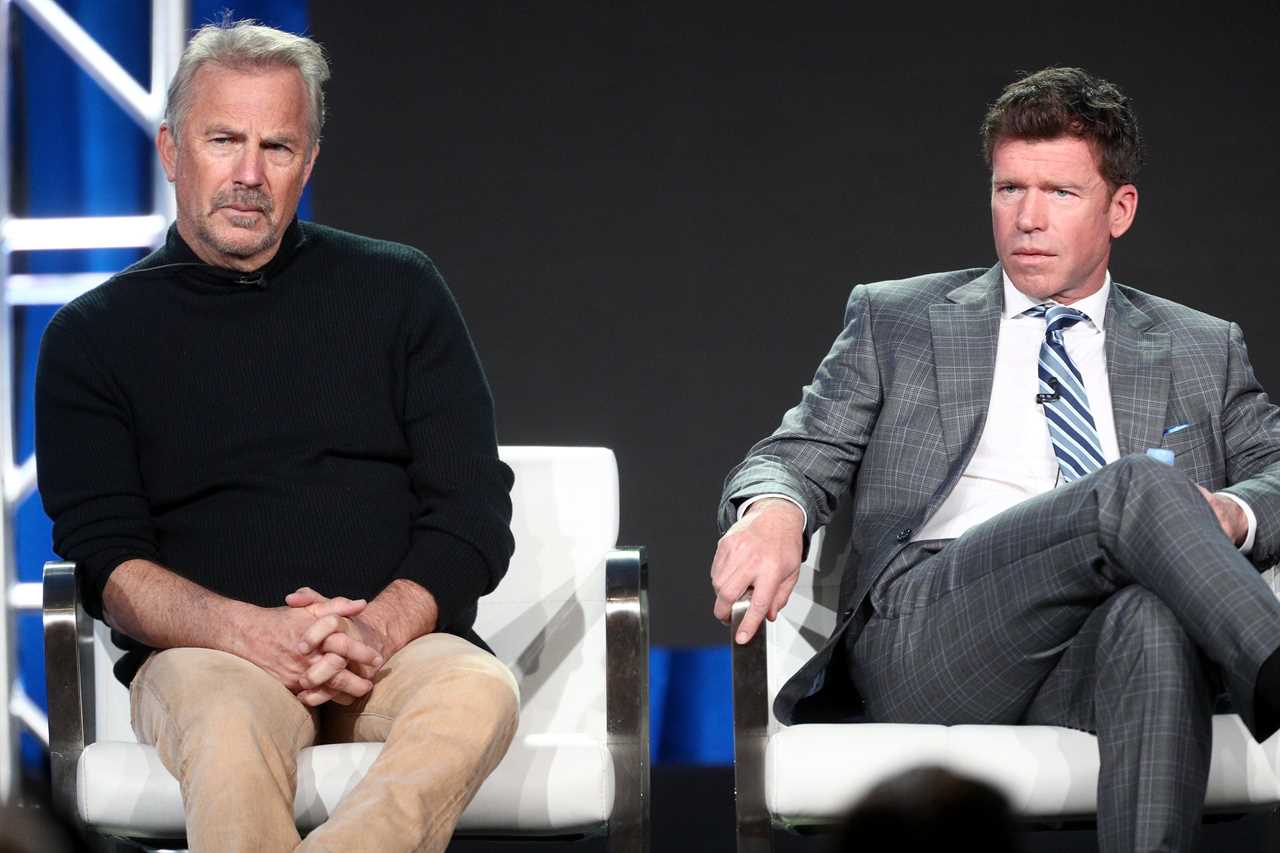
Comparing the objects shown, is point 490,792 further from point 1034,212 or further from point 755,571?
point 1034,212

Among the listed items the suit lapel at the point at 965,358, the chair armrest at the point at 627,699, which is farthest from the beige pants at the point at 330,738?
the suit lapel at the point at 965,358

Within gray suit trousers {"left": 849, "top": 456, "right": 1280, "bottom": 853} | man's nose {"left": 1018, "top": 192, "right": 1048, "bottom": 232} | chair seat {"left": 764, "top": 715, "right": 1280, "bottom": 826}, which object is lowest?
chair seat {"left": 764, "top": 715, "right": 1280, "bottom": 826}

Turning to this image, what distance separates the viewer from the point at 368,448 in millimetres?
2533

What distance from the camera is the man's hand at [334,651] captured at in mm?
2238

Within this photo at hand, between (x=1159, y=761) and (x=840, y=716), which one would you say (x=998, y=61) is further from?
(x=1159, y=761)

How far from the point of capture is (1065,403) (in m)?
2.68

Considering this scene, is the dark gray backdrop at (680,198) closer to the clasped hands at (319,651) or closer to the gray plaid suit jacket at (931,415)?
the gray plaid suit jacket at (931,415)

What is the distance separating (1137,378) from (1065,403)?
0.13m

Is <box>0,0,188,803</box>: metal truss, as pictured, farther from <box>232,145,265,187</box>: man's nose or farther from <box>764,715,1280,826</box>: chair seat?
<box>764,715,1280,826</box>: chair seat

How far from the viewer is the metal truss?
4164mm

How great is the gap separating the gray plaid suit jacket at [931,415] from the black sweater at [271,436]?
17.6 inches

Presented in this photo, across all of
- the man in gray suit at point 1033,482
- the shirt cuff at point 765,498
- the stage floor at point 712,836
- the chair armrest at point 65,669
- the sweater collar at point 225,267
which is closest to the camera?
the man in gray suit at point 1033,482

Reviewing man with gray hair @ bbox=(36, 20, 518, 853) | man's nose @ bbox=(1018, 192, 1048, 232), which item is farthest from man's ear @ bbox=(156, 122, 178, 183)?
man's nose @ bbox=(1018, 192, 1048, 232)

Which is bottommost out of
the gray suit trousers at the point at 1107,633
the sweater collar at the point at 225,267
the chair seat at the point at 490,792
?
the chair seat at the point at 490,792
